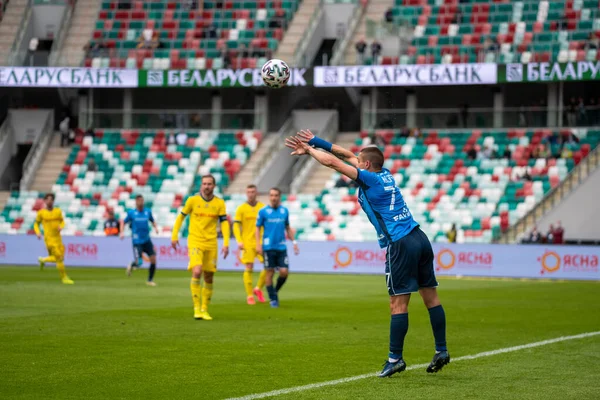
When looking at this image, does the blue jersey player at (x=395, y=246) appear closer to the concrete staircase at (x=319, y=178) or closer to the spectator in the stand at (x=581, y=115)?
the concrete staircase at (x=319, y=178)

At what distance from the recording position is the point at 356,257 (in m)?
35.0

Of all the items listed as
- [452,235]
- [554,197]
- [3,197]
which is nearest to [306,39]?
[452,235]

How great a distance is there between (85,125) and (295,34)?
35.8ft

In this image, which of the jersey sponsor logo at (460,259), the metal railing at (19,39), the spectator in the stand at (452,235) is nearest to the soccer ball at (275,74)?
the jersey sponsor logo at (460,259)

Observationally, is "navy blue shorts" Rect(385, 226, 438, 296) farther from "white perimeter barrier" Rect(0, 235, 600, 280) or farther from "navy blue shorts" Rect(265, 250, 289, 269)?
"white perimeter barrier" Rect(0, 235, 600, 280)

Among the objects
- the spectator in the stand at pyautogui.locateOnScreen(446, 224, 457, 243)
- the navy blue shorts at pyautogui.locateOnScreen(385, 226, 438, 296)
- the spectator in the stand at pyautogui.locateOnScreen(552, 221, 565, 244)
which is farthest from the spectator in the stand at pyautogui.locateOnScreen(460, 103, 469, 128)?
the navy blue shorts at pyautogui.locateOnScreen(385, 226, 438, 296)

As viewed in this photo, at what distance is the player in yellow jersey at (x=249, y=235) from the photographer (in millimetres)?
20625

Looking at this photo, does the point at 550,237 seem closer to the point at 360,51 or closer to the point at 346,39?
the point at 360,51

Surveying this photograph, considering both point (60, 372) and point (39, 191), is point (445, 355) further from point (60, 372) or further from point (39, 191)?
point (39, 191)

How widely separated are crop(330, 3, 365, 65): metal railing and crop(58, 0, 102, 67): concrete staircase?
39.7 ft

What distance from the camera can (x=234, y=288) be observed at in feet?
84.3

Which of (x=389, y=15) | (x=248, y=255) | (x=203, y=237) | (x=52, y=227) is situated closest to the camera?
(x=203, y=237)

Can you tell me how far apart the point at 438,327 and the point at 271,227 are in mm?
9843

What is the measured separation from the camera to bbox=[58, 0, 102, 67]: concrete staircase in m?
48.7
